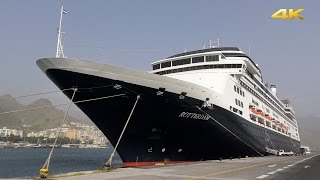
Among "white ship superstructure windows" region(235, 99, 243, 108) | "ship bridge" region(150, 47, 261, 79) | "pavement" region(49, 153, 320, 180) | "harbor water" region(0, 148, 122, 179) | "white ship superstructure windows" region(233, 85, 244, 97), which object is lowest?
"harbor water" region(0, 148, 122, 179)

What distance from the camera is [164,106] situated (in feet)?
81.1

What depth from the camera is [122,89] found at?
22875mm

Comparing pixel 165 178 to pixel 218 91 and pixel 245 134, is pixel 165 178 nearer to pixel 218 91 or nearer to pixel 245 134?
pixel 218 91

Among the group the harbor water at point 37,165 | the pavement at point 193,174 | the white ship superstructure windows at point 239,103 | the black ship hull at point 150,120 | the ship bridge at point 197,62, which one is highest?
the ship bridge at point 197,62

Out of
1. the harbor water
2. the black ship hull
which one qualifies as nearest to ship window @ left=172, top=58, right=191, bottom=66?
the black ship hull

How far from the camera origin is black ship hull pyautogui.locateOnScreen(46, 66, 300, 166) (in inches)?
907

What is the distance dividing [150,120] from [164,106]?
1.50 m

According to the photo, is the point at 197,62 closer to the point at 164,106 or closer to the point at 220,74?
the point at 220,74

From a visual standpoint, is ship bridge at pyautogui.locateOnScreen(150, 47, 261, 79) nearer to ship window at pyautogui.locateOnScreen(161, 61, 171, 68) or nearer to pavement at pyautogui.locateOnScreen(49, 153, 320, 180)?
ship window at pyautogui.locateOnScreen(161, 61, 171, 68)

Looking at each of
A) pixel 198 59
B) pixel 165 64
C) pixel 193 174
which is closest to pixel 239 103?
pixel 198 59

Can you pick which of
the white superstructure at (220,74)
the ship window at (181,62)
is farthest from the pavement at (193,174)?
the ship window at (181,62)

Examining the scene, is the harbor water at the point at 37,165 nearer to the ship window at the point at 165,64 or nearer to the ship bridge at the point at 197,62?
the ship window at the point at 165,64

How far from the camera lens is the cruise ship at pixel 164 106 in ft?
73.8

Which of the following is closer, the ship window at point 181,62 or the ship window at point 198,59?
the ship window at point 198,59
